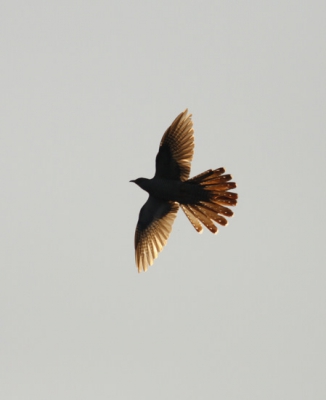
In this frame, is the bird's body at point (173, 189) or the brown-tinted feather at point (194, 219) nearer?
the bird's body at point (173, 189)

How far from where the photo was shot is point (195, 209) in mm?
22859

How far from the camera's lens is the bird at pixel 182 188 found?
22344mm

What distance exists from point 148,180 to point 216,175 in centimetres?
164

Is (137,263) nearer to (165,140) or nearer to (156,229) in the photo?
(156,229)

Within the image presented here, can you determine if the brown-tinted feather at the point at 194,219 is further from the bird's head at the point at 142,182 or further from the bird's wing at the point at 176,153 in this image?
the bird's head at the point at 142,182

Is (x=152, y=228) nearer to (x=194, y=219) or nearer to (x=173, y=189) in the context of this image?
(x=194, y=219)

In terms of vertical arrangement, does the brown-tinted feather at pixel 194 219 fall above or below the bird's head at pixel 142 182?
below

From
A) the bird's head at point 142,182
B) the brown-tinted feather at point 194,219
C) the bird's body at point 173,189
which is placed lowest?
the brown-tinted feather at point 194,219

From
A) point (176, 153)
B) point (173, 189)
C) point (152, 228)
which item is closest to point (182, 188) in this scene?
point (173, 189)

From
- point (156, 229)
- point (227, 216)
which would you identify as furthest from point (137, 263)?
point (227, 216)

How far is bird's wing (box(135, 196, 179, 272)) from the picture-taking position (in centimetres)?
2381

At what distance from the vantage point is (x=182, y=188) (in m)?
22.5

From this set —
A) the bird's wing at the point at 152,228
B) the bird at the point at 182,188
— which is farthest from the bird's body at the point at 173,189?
the bird's wing at the point at 152,228

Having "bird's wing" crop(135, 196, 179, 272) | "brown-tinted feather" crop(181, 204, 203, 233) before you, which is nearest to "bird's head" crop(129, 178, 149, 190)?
"bird's wing" crop(135, 196, 179, 272)
